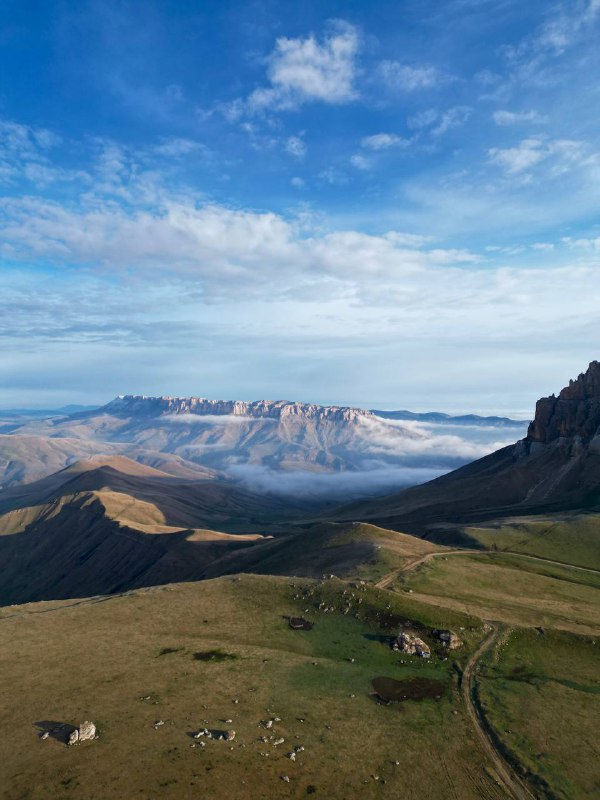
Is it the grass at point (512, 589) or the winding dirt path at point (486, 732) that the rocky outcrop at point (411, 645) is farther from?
the grass at point (512, 589)

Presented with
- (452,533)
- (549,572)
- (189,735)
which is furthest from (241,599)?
(452,533)

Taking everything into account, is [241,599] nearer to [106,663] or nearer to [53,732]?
[106,663]

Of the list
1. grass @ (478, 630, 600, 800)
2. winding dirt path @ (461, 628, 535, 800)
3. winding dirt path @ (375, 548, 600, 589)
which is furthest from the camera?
winding dirt path @ (375, 548, 600, 589)

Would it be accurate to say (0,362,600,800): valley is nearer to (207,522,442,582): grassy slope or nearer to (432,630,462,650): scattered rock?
(432,630,462,650): scattered rock

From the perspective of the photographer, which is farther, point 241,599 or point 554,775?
point 241,599

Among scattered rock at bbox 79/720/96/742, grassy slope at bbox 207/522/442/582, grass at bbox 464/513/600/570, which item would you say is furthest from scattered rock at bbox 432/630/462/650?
grass at bbox 464/513/600/570

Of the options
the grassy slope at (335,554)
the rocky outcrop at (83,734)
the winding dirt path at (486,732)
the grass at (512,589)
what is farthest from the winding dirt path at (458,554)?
the rocky outcrop at (83,734)
